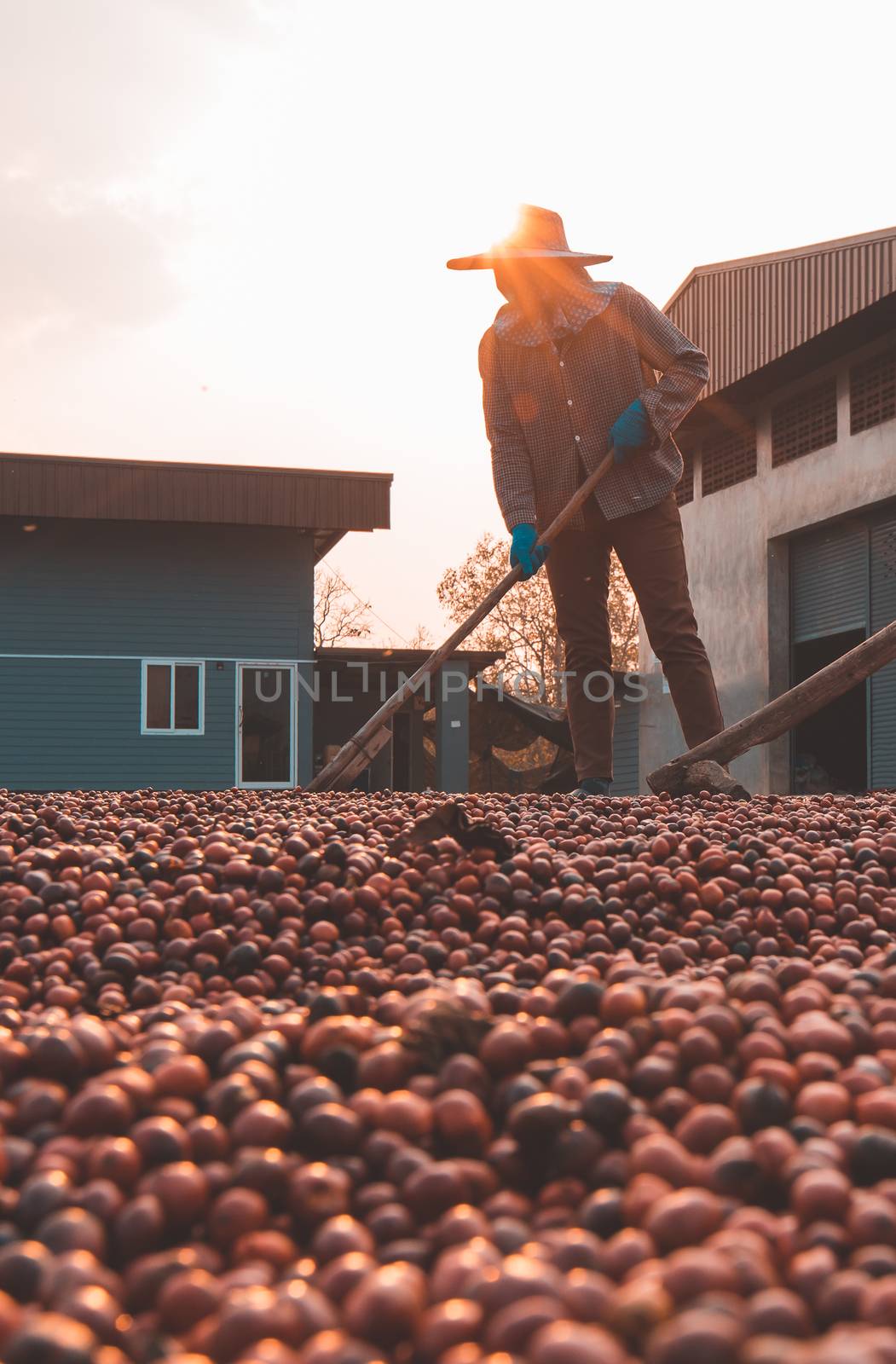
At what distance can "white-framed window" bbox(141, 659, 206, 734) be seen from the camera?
48.9 ft

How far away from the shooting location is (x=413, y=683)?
196 inches

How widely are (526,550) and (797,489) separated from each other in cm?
1025

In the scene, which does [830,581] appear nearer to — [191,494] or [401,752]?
[401,752]

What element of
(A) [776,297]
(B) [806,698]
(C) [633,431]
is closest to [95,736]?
(A) [776,297]

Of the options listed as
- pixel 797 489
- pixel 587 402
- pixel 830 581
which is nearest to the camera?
pixel 587 402

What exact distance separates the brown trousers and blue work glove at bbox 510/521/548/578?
0.11 metres

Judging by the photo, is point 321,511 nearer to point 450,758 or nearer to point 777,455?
point 450,758

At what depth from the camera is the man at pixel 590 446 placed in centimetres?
483

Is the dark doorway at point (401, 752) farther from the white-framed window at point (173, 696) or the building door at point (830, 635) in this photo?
the building door at point (830, 635)

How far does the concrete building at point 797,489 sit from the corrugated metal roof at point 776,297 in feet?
0.07

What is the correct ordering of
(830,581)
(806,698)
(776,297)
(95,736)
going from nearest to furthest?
(806,698) < (776,297) < (830,581) < (95,736)

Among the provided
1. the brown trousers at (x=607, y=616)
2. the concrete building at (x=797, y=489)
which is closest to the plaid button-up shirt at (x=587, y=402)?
the brown trousers at (x=607, y=616)

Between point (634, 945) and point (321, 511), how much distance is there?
42.5 ft

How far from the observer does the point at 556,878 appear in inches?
99.3
